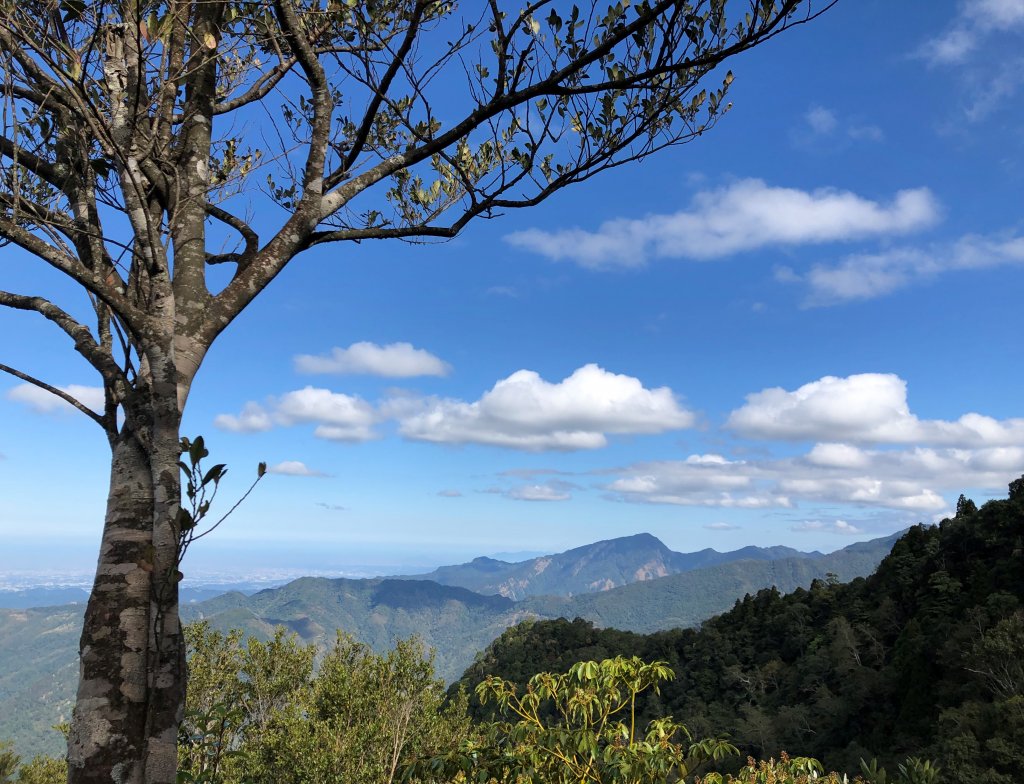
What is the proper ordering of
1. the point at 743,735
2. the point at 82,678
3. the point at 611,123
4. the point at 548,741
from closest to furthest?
the point at 82,678 < the point at 548,741 < the point at 611,123 < the point at 743,735

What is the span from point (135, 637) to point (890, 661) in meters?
78.8

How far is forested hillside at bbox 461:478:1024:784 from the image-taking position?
137 ft

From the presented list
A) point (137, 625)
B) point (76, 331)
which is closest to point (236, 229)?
point (76, 331)

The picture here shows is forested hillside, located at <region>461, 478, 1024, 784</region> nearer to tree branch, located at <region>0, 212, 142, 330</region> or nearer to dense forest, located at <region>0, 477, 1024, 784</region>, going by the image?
dense forest, located at <region>0, 477, 1024, 784</region>

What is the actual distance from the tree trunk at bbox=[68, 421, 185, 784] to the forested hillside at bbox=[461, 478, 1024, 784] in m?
41.1

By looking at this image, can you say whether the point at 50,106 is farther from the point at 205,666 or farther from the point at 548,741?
the point at 205,666

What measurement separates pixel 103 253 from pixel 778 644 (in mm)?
95270

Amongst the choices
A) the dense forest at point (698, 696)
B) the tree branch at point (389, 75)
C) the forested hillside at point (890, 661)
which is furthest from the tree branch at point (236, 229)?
the forested hillside at point (890, 661)

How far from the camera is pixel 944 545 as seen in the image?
68312mm

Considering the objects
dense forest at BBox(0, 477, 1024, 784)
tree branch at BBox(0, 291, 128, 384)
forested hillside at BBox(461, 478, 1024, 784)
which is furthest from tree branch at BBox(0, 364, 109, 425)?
forested hillside at BBox(461, 478, 1024, 784)

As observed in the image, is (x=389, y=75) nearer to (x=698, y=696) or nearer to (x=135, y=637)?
(x=135, y=637)

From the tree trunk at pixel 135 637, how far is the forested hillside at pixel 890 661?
41.1 m

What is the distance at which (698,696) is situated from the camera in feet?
265

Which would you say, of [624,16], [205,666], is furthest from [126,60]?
[205,666]
